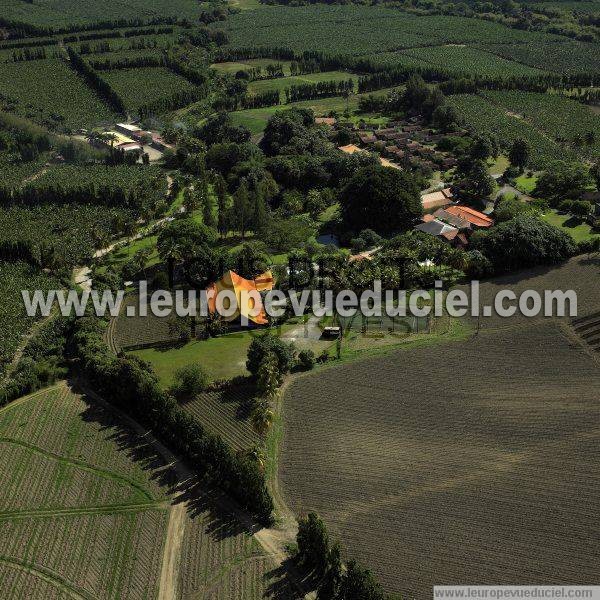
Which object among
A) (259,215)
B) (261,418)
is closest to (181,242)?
(259,215)

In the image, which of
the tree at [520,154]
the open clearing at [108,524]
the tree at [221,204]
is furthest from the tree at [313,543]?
Result: the tree at [520,154]

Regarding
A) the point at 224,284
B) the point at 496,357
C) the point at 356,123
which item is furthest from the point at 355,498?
the point at 356,123

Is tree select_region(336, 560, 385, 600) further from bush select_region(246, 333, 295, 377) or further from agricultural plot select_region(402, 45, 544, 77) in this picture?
agricultural plot select_region(402, 45, 544, 77)

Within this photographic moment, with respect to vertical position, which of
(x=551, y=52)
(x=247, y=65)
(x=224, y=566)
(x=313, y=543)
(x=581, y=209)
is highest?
(x=551, y=52)

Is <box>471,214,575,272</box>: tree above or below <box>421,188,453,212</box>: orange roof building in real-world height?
above

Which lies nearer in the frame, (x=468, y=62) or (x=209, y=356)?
(x=209, y=356)

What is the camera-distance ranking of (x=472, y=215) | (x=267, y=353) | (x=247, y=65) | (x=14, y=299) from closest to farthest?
(x=267, y=353), (x=14, y=299), (x=472, y=215), (x=247, y=65)

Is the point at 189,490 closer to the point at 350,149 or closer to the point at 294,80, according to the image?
→ the point at 350,149

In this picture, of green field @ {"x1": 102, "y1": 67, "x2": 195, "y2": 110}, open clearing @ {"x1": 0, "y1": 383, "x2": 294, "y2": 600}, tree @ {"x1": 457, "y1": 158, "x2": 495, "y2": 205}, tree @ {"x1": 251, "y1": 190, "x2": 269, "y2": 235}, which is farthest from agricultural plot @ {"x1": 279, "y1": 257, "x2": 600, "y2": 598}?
green field @ {"x1": 102, "y1": 67, "x2": 195, "y2": 110}
